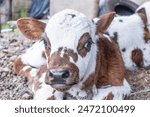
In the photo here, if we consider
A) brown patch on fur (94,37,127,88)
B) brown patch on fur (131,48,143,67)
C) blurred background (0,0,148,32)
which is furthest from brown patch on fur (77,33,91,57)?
blurred background (0,0,148,32)

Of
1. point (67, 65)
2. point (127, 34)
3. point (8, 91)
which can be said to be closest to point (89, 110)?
point (67, 65)

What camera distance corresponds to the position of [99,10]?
8078 mm

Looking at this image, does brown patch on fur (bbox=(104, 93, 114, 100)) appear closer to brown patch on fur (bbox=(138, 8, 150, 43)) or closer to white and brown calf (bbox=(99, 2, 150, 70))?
white and brown calf (bbox=(99, 2, 150, 70))

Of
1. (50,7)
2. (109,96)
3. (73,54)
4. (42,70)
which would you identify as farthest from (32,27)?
(50,7)

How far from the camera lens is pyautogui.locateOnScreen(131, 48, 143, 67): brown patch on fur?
5.93 metres

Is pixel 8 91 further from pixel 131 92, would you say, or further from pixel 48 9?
pixel 48 9

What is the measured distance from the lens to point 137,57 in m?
5.95

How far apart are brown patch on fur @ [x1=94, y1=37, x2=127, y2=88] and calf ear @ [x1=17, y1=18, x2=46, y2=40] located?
52 cm

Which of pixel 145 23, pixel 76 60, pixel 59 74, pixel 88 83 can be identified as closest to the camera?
pixel 59 74

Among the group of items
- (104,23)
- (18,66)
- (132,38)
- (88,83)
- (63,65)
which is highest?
(104,23)

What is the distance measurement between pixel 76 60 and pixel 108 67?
0.54 metres

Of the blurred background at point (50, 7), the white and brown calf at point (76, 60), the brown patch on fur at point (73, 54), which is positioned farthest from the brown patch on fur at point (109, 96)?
the blurred background at point (50, 7)

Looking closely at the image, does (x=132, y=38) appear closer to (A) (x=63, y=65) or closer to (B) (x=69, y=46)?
(B) (x=69, y=46)

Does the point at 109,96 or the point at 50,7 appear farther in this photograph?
the point at 50,7
